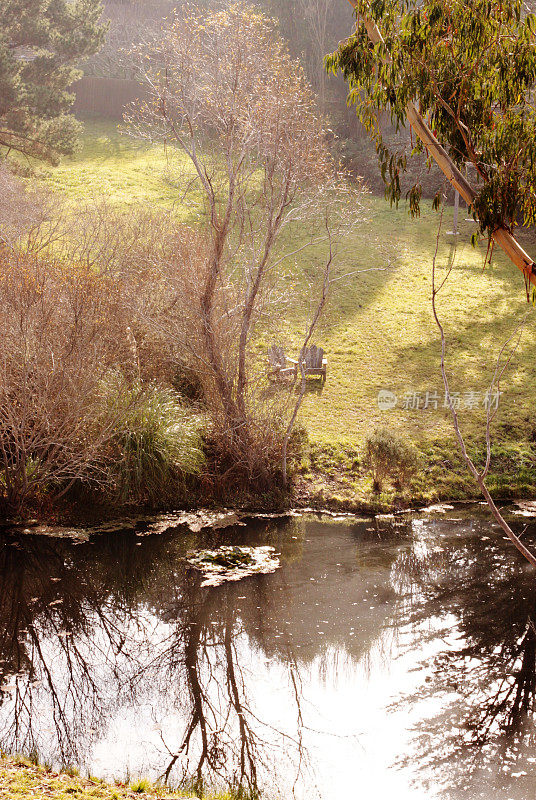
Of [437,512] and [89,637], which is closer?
[89,637]

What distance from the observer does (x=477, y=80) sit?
259 inches

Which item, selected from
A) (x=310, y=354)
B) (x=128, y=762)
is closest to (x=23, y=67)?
(x=310, y=354)

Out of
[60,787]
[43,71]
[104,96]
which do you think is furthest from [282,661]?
[104,96]

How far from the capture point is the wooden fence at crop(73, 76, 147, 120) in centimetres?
3606

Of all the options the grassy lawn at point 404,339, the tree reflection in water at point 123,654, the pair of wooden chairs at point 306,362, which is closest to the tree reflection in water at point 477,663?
the tree reflection in water at point 123,654

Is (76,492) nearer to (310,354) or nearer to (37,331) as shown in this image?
(37,331)

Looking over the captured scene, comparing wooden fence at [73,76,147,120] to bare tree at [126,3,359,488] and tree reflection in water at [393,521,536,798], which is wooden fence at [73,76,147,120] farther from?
tree reflection in water at [393,521,536,798]

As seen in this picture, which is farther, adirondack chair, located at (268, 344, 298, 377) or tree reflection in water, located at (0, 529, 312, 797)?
adirondack chair, located at (268, 344, 298, 377)

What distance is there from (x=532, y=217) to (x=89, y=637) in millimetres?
6571

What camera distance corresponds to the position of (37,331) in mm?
10844

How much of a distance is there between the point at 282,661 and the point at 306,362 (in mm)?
10334

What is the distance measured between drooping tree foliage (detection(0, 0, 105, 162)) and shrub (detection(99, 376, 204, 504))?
11.7m

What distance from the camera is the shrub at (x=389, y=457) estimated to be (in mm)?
13414

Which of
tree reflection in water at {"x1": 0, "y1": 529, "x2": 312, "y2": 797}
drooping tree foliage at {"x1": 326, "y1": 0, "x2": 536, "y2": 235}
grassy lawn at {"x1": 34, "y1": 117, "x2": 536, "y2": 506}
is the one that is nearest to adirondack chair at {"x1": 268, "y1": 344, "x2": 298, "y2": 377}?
grassy lawn at {"x1": 34, "y1": 117, "x2": 536, "y2": 506}
